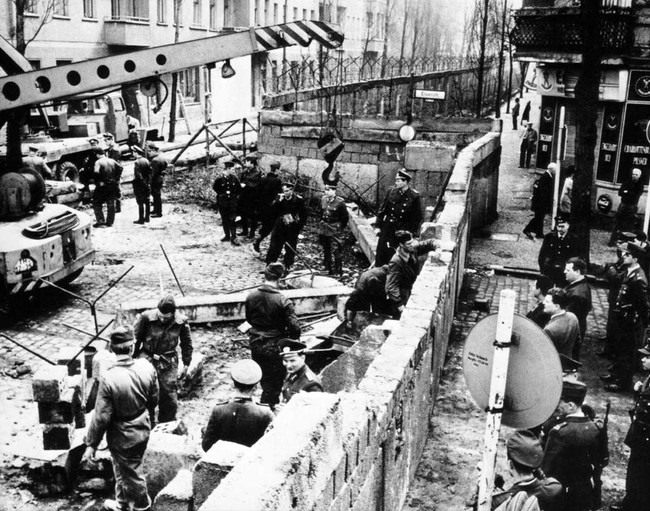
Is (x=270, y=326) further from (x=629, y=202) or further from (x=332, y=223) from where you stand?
(x=629, y=202)

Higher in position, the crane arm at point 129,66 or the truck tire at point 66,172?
the crane arm at point 129,66

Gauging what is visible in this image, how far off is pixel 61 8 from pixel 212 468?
31.9 m

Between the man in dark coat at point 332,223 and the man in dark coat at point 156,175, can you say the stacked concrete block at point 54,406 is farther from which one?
the man in dark coat at point 156,175

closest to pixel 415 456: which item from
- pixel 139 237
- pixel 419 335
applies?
pixel 419 335

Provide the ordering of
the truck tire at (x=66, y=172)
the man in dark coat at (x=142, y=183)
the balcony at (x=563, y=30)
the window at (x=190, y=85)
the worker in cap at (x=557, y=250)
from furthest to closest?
the window at (x=190, y=85)
the truck tire at (x=66, y=172)
the balcony at (x=563, y=30)
the man in dark coat at (x=142, y=183)
the worker in cap at (x=557, y=250)

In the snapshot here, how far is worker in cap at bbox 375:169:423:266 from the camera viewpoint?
12.8 metres

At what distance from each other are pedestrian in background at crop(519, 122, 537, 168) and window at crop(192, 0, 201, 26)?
23262 mm

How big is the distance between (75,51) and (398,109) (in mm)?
15825

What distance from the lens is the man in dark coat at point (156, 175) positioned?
17844mm

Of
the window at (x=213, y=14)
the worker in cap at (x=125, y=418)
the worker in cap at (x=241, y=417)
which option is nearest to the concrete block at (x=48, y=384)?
the worker in cap at (x=125, y=418)

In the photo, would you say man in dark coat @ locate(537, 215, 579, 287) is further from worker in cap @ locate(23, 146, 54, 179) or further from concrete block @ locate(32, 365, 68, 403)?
worker in cap @ locate(23, 146, 54, 179)

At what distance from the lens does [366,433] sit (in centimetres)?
486

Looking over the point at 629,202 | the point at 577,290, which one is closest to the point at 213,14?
the point at 629,202

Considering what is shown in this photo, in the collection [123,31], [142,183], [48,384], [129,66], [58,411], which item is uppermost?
[123,31]
